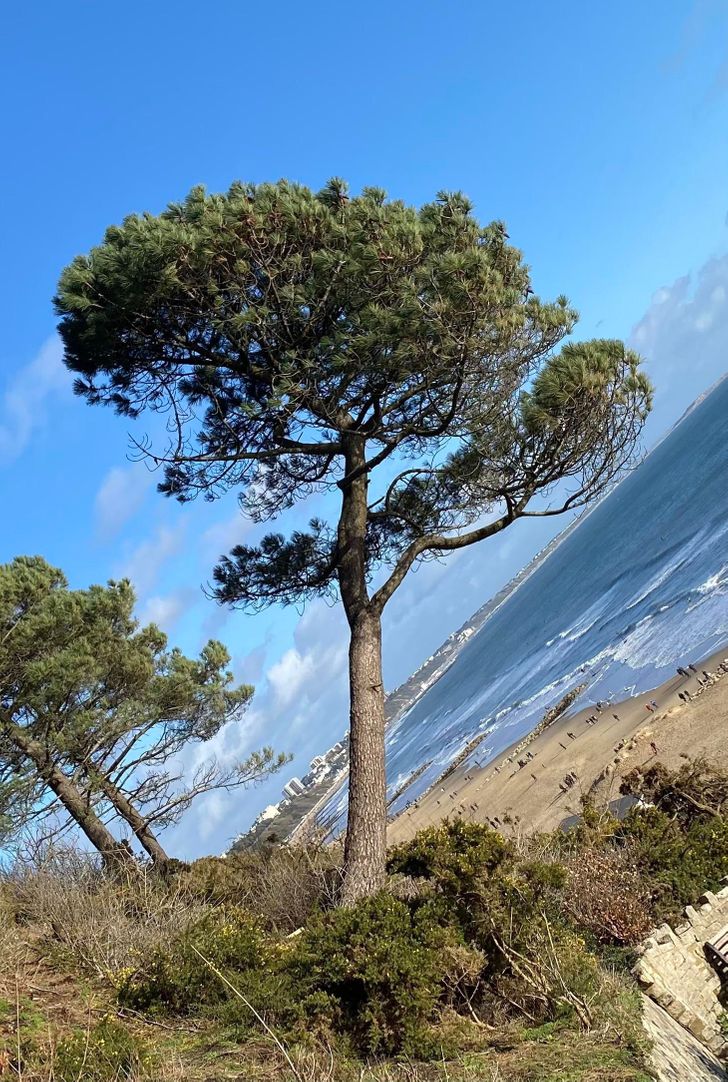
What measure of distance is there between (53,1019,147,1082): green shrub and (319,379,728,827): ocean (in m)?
8.13

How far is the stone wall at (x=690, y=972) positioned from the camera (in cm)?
680

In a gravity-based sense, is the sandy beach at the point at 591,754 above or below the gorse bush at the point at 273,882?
below

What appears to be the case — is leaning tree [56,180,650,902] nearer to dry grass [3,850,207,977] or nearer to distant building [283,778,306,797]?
dry grass [3,850,207,977]

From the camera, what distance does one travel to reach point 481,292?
8.88 metres

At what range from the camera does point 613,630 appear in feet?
145

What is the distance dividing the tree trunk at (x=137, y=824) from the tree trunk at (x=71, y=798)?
712mm

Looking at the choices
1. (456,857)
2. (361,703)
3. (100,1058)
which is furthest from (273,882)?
(100,1058)

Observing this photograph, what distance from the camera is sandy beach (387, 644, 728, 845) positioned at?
1867 centimetres

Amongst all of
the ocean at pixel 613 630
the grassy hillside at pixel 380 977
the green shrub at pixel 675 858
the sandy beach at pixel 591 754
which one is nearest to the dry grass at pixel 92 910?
the grassy hillside at pixel 380 977

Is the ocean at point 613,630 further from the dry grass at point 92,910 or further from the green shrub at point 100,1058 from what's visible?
the green shrub at point 100,1058

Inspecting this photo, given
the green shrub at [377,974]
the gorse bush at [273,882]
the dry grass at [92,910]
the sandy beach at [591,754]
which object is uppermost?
the dry grass at [92,910]

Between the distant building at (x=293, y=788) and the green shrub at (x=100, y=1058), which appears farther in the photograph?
the distant building at (x=293, y=788)

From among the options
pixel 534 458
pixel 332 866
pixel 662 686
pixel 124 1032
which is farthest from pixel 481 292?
pixel 662 686

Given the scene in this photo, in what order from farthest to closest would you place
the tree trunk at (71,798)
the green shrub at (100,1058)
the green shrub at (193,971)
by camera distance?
the tree trunk at (71,798), the green shrub at (193,971), the green shrub at (100,1058)
